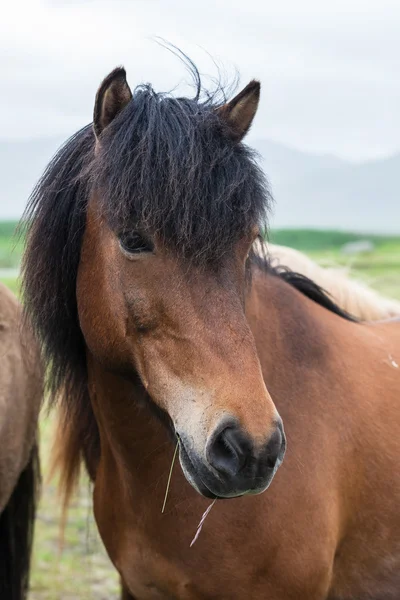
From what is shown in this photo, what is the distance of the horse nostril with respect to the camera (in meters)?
2.10

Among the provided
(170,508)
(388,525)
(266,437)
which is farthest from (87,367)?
(388,525)

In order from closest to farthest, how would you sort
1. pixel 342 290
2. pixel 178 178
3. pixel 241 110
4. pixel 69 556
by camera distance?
1. pixel 178 178
2. pixel 241 110
3. pixel 342 290
4. pixel 69 556

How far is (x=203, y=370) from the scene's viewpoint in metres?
2.25

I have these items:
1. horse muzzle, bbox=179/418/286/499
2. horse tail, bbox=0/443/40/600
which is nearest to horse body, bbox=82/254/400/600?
horse muzzle, bbox=179/418/286/499

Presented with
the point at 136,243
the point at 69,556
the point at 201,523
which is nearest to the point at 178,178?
the point at 136,243

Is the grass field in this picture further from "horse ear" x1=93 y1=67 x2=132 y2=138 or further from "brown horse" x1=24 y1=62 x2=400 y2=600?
"horse ear" x1=93 y1=67 x2=132 y2=138

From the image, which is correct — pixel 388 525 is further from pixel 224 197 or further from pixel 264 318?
pixel 224 197

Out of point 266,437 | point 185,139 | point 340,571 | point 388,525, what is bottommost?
point 340,571

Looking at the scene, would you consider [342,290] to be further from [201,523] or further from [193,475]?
[193,475]

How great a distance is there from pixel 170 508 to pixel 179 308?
2.84 feet

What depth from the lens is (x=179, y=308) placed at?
2342 mm

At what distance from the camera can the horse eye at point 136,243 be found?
2414 mm

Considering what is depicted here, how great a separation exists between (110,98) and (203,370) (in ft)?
3.23

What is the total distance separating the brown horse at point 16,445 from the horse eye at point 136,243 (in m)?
1.05
